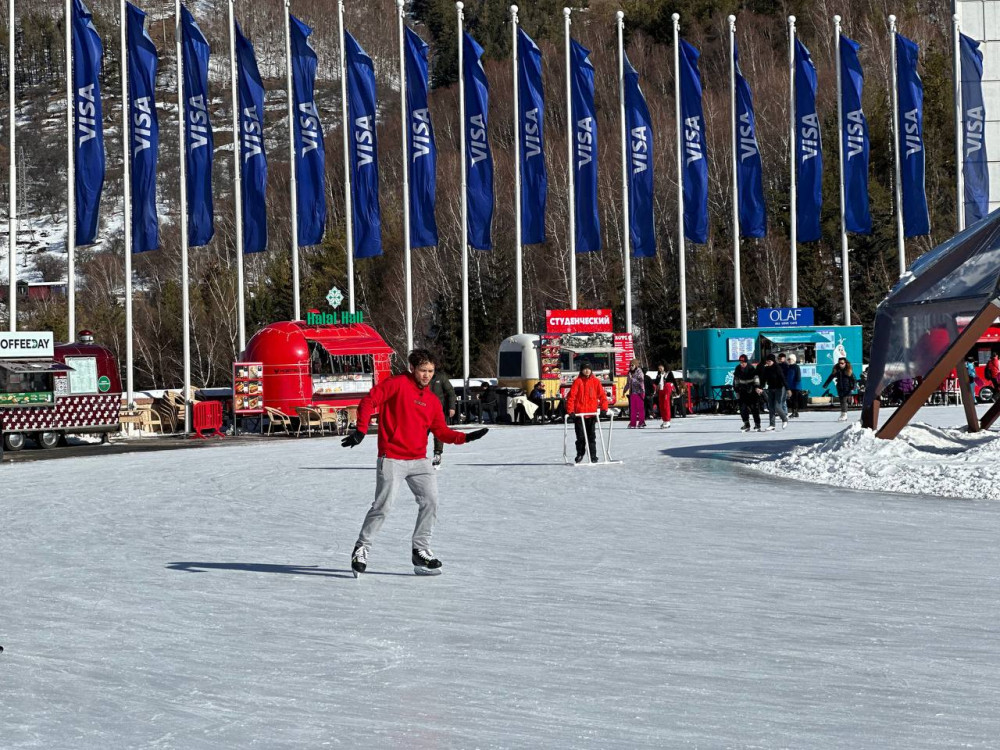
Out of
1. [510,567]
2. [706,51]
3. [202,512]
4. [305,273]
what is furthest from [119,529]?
[706,51]

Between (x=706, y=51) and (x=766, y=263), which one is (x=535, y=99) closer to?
(x=766, y=263)

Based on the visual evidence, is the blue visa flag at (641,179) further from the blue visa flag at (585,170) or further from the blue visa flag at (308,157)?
the blue visa flag at (308,157)

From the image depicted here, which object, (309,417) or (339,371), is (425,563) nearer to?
(309,417)

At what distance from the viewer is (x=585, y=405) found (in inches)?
867

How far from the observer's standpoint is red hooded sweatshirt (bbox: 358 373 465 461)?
423 inches

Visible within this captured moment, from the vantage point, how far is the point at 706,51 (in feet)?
321

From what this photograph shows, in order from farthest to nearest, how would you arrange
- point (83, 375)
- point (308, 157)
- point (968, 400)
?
point (308, 157)
point (83, 375)
point (968, 400)

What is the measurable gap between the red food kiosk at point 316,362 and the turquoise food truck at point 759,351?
1095 centimetres

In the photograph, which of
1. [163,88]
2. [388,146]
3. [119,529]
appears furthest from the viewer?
[163,88]

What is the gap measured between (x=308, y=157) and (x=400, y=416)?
2671cm

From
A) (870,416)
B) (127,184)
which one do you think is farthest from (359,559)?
(127,184)

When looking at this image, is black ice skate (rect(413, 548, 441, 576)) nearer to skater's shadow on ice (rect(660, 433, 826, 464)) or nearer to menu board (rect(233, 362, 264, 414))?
skater's shadow on ice (rect(660, 433, 826, 464))

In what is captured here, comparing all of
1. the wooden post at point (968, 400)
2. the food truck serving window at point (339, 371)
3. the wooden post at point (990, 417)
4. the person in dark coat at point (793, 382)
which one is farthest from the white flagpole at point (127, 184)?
the wooden post at point (990, 417)

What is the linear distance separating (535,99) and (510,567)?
28597 mm
